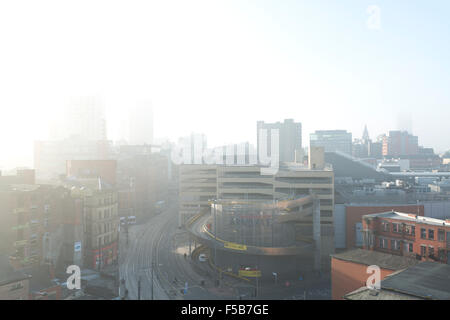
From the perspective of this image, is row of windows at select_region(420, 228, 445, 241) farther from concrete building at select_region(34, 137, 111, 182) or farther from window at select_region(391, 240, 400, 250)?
concrete building at select_region(34, 137, 111, 182)

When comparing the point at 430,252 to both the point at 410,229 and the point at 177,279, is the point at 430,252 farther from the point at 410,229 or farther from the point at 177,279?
the point at 177,279

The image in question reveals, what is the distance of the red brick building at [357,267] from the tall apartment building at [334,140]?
533ft

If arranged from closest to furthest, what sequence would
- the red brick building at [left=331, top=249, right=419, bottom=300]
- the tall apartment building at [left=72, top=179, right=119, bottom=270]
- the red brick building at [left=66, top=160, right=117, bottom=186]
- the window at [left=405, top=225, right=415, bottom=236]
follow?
the red brick building at [left=331, top=249, right=419, bottom=300] → the window at [left=405, top=225, right=415, bottom=236] → the tall apartment building at [left=72, top=179, right=119, bottom=270] → the red brick building at [left=66, top=160, right=117, bottom=186]

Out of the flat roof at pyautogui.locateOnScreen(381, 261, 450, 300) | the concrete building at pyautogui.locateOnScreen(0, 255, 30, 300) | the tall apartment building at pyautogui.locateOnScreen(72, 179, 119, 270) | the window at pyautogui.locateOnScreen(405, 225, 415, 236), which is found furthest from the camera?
the tall apartment building at pyautogui.locateOnScreen(72, 179, 119, 270)

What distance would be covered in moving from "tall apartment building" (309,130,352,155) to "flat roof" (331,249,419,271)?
16168 centimetres

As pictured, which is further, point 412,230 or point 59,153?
point 59,153

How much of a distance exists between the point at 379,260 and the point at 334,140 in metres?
172

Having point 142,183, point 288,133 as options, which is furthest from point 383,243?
point 288,133

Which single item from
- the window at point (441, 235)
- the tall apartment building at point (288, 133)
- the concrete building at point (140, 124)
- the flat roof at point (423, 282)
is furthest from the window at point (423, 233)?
the concrete building at point (140, 124)

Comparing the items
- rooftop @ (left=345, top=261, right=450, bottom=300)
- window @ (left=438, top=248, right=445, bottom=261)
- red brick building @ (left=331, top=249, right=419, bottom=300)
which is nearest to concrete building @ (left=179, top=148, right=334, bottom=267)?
red brick building @ (left=331, top=249, right=419, bottom=300)

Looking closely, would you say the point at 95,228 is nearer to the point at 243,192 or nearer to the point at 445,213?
the point at 243,192

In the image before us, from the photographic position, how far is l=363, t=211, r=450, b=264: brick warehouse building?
32.0 metres

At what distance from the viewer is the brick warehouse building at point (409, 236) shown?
32.0 metres

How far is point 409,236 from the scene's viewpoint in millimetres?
34594
